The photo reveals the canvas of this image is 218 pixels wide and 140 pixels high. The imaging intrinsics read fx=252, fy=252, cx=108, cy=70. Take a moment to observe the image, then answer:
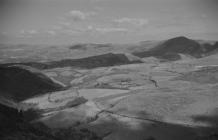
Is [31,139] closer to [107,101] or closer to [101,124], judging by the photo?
[101,124]

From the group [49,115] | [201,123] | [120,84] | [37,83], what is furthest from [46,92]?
[201,123]

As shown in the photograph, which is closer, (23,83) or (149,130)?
(149,130)

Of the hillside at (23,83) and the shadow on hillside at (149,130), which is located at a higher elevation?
the hillside at (23,83)

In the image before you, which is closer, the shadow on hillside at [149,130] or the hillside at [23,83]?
the shadow on hillside at [149,130]

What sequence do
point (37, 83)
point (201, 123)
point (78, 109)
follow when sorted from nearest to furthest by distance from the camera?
1. point (201, 123)
2. point (78, 109)
3. point (37, 83)

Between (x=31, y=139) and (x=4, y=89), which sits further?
(x=4, y=89)

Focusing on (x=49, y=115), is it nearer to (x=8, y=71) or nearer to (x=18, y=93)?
(x=18, y=93)

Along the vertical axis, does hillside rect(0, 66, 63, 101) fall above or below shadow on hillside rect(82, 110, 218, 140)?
above

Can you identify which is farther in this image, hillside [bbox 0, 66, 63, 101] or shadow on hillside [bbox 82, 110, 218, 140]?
hillside [bbox 0, 66, 63, 101]

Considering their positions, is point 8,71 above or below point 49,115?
above

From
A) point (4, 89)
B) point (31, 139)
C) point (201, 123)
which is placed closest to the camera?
point (31, 139)

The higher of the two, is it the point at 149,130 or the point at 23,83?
the point at 23,83
